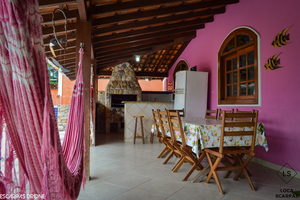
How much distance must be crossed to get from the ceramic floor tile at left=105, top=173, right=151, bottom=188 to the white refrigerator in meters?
2.99

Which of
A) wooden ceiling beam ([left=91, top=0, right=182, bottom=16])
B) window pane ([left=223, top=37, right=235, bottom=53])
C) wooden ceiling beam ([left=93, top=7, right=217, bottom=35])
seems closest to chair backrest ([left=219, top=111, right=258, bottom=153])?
wooden ceiling beam ([left=91, top=0, right=182, bottom=16])

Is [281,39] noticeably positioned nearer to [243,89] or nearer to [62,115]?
[243,89]

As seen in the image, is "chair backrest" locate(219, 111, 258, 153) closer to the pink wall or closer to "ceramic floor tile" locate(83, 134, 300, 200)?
"ceramic floor tile" locate(83, 134, 300, 200)

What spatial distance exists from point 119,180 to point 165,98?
7.08 meters

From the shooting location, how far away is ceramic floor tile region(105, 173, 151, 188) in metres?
2.40

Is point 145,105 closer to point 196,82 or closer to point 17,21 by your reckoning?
point 196,82

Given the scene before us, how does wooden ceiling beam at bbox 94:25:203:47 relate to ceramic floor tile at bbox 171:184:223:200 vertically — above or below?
above

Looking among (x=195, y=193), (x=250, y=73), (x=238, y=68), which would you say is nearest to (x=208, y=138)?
(x=195, y=193)

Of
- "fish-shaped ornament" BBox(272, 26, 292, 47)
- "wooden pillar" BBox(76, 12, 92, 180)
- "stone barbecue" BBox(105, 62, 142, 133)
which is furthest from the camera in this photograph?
"stone barbecue" BBox(105, 62, 142, 133)

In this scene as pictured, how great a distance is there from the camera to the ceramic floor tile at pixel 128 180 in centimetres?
240

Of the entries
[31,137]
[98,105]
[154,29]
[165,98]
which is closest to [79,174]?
[31,137]

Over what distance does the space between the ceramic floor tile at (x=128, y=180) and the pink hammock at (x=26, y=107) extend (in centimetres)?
145

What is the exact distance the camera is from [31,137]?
927 mm

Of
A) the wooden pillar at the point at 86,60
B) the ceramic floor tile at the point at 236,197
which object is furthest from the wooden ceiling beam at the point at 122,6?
the ceramic floor tile at the point at 236,197
